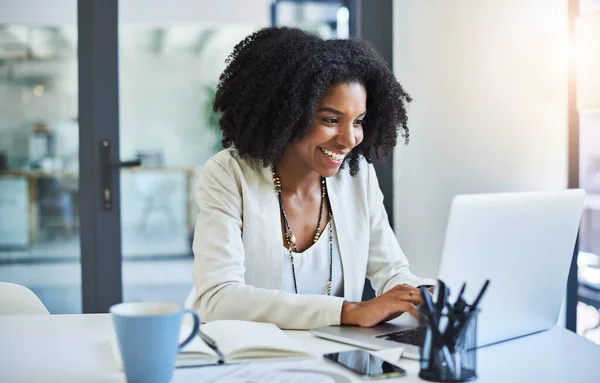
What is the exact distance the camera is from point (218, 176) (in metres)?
1.74

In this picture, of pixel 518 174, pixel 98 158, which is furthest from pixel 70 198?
pixel 518 174

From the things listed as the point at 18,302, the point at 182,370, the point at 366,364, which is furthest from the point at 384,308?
the point at 18,302

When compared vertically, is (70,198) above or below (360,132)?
below

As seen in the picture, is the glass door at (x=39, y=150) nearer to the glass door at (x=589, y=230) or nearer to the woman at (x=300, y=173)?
the woman at (x=300, y=173)

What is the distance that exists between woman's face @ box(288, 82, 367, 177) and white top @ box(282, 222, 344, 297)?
0.19 metres

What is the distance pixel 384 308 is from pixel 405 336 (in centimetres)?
10

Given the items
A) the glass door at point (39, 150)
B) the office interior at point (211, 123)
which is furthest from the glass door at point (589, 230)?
the glass door at point (39, 150)

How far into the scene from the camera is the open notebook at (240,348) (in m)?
1.10

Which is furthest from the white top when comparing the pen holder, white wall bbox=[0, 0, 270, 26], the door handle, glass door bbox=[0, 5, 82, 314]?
white wall bbox=[0, 0, 270, 26]

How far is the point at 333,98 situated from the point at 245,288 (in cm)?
59

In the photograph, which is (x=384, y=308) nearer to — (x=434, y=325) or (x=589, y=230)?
(x=434, y=325)

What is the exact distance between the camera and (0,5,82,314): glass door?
295 cm

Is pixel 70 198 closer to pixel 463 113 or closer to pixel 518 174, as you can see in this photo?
pixel 463 113

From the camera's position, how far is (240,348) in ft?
3.66
